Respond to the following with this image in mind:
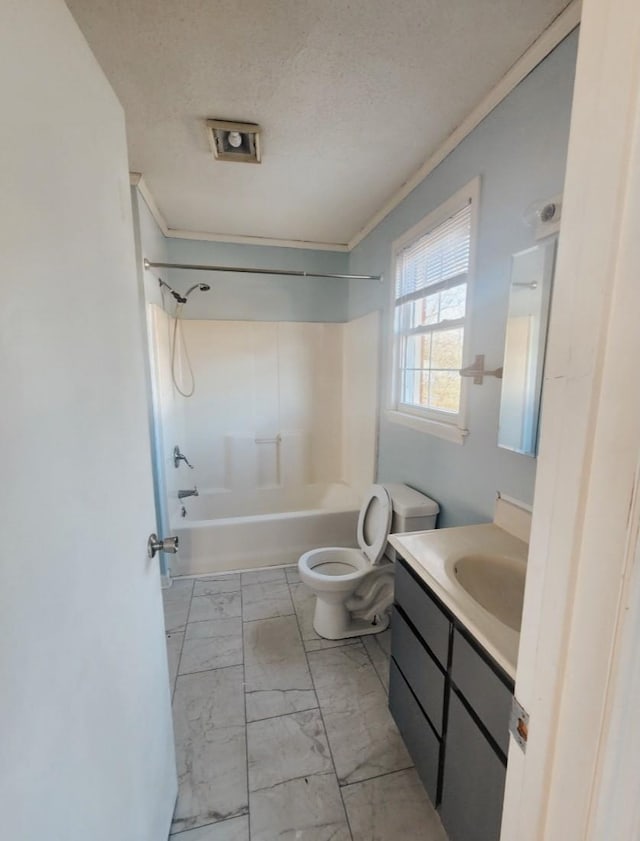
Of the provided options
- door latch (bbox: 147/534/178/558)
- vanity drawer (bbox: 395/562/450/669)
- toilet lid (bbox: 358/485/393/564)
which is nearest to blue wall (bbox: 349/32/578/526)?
toilet lid (bbox: 358/485/393/564)

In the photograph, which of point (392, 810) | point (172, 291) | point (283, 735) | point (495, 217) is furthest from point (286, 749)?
point (172, 291)

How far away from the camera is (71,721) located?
615 mm

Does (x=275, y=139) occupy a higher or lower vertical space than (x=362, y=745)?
higher

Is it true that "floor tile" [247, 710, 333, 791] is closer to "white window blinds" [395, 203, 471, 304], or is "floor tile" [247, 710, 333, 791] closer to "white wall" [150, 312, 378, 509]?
"white wall" [150, 312, 378, 509]

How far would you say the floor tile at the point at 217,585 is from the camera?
2.50m

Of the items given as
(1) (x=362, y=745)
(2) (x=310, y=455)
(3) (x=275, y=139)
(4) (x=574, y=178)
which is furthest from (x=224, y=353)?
(4) (x=574, y=178)

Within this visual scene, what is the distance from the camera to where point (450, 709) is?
1.09 m

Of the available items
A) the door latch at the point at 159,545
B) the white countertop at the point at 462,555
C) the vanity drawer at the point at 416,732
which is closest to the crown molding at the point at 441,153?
the white countertop at the point at 462,555

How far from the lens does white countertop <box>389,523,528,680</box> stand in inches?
35.3

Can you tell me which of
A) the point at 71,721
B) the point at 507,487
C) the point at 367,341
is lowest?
the point at 71,721

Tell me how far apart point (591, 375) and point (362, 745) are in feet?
5.71

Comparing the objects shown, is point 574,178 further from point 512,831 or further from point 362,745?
point 362,745

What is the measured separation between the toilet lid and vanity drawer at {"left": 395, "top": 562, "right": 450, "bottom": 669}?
562 millimetres

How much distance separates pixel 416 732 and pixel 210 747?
0.83 meters
